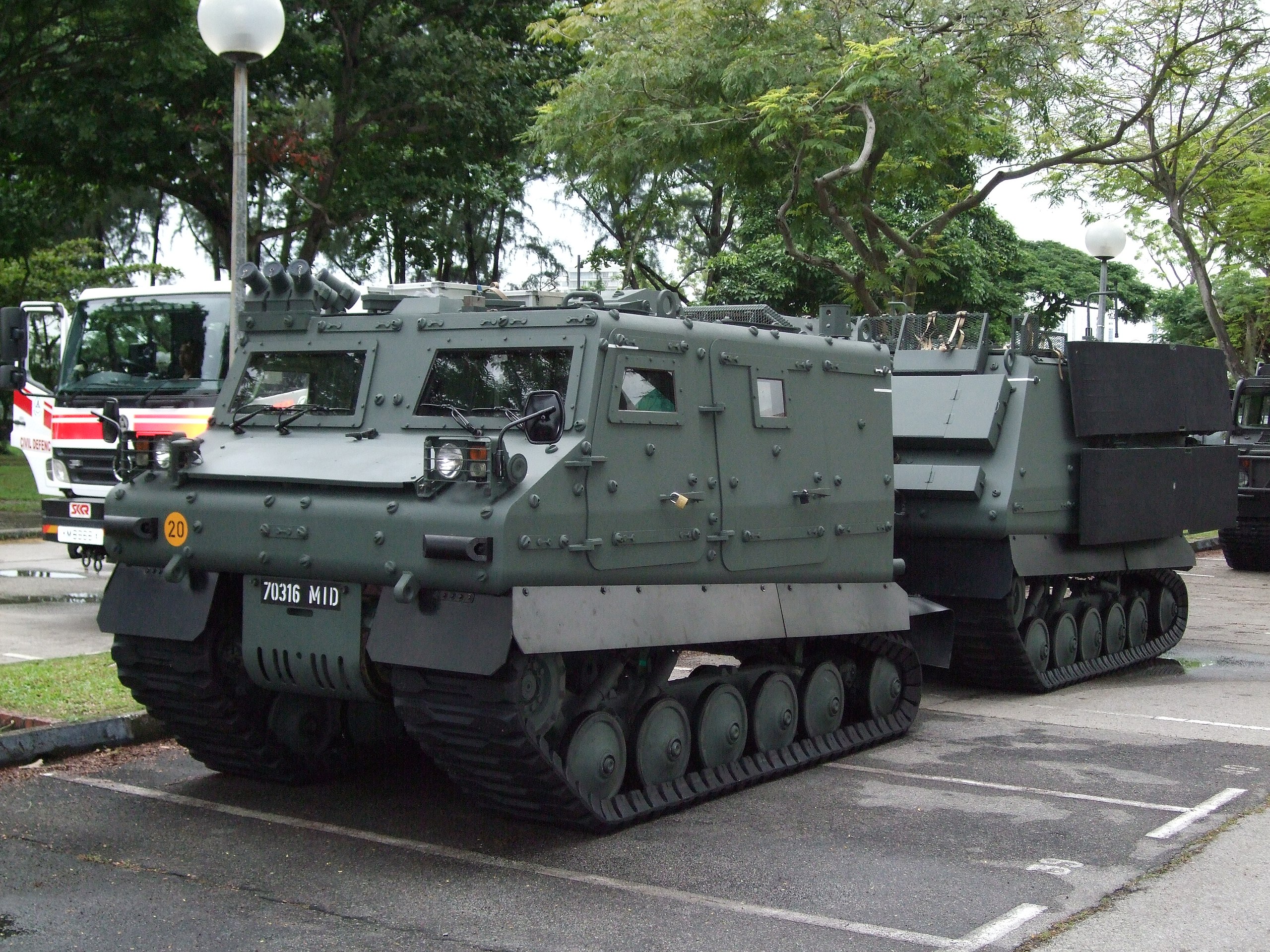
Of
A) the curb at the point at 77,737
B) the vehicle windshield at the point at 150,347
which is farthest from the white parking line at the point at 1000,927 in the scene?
the vehicle windshield at the point at 150,347

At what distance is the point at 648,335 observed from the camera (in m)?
7.41

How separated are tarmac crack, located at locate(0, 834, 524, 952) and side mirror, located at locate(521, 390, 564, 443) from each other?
7.43 feet

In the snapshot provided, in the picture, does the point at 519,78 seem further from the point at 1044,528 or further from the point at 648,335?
the point at 648,335

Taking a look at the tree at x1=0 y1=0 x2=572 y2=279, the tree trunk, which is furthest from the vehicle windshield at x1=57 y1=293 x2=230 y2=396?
the tree trunk

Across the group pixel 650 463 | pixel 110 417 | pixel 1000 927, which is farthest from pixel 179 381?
pixel 1000 927

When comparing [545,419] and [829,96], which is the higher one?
[829,96]

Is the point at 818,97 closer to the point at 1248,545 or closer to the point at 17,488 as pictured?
the point at 1248,545

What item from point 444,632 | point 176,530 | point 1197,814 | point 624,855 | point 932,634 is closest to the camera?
point 444,632

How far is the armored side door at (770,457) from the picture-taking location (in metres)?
7.87

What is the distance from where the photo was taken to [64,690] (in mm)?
9102

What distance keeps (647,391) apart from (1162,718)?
4.97m

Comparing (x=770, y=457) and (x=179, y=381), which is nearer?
(x=770, y=457)

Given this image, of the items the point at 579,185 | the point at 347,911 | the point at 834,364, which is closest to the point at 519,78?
the point at 579,185

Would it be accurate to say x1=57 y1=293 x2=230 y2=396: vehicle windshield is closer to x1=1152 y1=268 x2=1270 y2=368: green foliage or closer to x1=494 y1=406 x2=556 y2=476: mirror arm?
x1=494 y1=406 x2=556 y2=476: mirror arm
